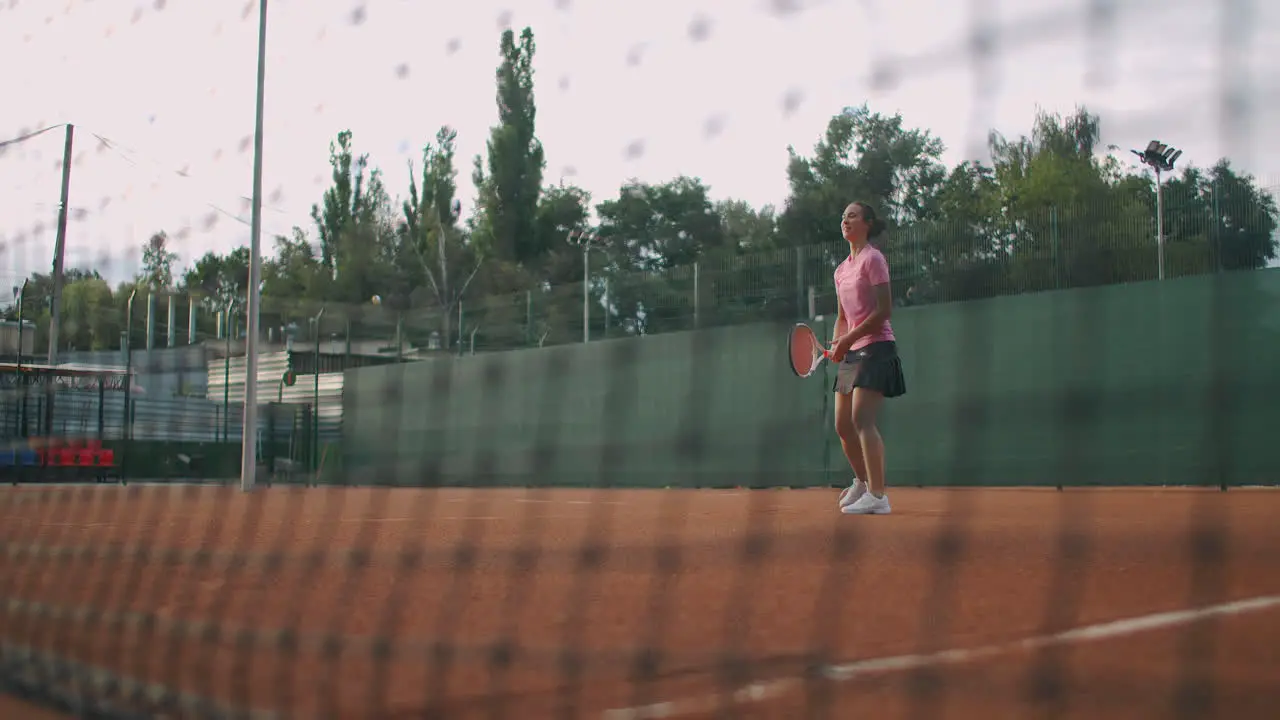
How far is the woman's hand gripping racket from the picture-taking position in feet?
19.8

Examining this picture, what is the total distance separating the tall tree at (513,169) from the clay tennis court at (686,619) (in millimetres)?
915

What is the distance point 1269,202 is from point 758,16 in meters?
1.15

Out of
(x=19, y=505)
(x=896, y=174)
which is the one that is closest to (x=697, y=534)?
(x=896, y=174)

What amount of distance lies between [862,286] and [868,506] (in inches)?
38.8

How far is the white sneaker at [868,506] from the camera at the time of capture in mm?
5184

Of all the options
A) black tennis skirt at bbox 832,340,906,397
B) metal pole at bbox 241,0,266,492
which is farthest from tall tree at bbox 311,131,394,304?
metal pole at bbox 241,0,266,492

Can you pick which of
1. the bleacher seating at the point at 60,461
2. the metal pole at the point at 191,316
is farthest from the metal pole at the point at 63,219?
the bleacher seating at the point at 60,461

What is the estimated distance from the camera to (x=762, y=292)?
4027mm

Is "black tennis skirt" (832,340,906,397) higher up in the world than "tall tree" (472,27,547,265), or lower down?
lower down

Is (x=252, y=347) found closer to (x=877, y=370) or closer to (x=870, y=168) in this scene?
(x=877, y=370)

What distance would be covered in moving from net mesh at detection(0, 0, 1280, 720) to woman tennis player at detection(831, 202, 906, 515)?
0.35ft

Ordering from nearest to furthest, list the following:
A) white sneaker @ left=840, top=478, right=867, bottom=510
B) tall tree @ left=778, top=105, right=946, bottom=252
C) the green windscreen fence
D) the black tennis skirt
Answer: tall tree @ left=778, top=105, right=946, bottom=252 → the black tennis skirt → white sneaker @ left=840, top=478, right=867, bottom=510 → the green windscreen fence

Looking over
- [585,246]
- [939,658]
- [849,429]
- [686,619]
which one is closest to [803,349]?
[849,429]

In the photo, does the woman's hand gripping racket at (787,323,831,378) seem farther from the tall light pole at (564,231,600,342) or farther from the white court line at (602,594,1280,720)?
Answer: the white court line at (602,594,1280,720)
